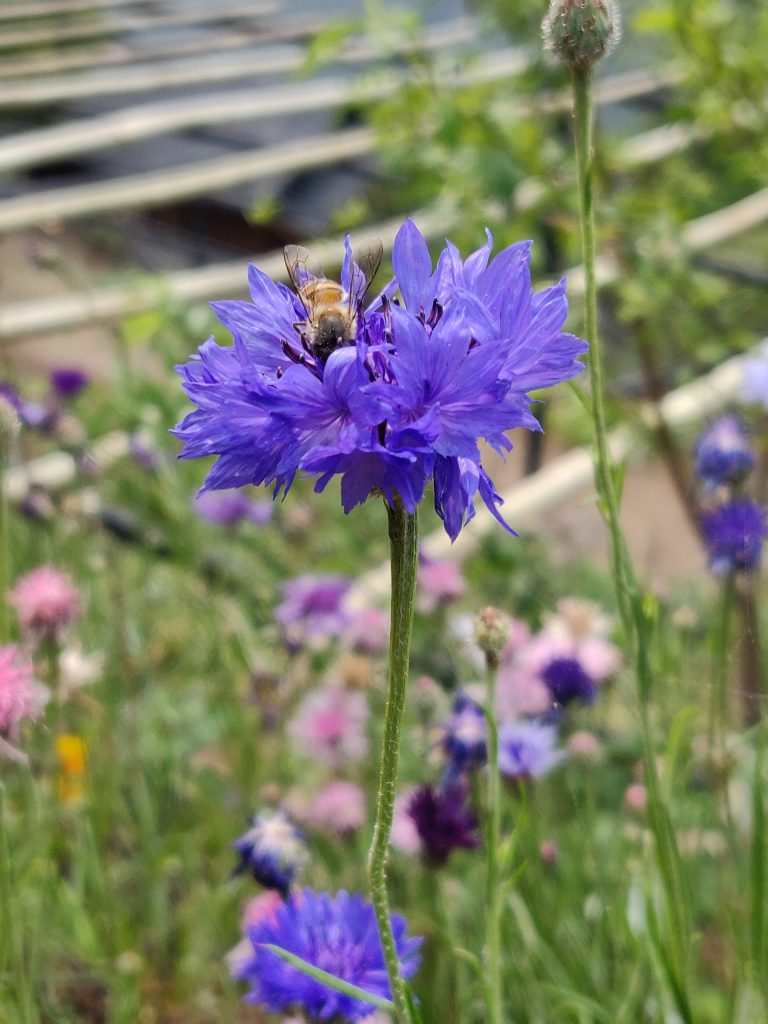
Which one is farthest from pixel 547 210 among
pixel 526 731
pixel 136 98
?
pixel 136 98

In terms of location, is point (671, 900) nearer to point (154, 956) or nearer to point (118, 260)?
point (154, 956)

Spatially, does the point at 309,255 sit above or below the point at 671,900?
above

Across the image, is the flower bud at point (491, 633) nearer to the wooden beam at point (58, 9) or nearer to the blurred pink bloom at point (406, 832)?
the blurred pink bloom at point (406, 832)

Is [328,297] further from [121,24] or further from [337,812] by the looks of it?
[121,24]

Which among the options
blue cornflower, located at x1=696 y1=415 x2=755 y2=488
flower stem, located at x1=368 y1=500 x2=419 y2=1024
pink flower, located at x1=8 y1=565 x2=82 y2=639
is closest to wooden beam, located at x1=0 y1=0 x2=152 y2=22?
pink flower, located at x1=8 y1=565 x2=82 y2=639

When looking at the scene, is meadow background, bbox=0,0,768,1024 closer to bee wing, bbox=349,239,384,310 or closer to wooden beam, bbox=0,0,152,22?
bee wing, bbox=349,239,384,310

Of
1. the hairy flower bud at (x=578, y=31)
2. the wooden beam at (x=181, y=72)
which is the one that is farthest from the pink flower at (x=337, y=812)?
the wooden beam at (x=181, y=72)
